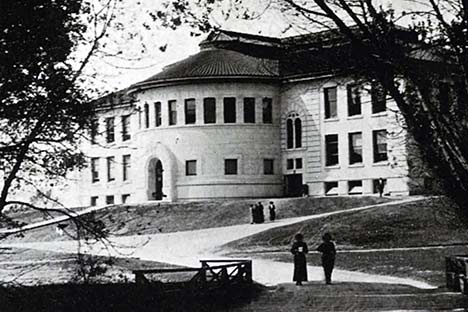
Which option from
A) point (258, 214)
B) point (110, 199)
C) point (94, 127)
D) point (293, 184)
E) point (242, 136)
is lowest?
point (258, 214)

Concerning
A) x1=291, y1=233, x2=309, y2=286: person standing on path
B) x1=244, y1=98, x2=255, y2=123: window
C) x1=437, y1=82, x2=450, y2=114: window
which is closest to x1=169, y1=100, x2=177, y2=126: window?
x1=244, y1=98, x2=255, y2=123: window

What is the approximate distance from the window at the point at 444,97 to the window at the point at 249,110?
3929 cm

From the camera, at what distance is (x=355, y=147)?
50.7 meters

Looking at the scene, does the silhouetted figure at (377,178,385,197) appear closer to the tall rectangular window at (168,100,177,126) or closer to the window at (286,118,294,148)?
the window at (286,118,294,148)

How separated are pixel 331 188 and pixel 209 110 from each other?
9.17 metres

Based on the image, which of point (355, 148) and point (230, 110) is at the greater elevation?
point (230, 110)

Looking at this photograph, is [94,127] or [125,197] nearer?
[94,127]

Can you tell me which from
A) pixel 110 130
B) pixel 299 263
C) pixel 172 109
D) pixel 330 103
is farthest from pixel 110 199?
pixel 110 130

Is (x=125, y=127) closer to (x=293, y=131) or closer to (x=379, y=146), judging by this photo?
(x=379, y=146)

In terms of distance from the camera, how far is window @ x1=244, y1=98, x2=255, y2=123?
5284 cm

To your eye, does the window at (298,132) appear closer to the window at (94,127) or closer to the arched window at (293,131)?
the arched window at (293,131)

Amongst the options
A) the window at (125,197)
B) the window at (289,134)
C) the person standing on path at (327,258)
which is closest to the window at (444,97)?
the person standing on path at (327,258)

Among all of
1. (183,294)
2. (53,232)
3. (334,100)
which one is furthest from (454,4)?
(334,100)

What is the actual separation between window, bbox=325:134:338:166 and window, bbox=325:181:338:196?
1227 millimetres
